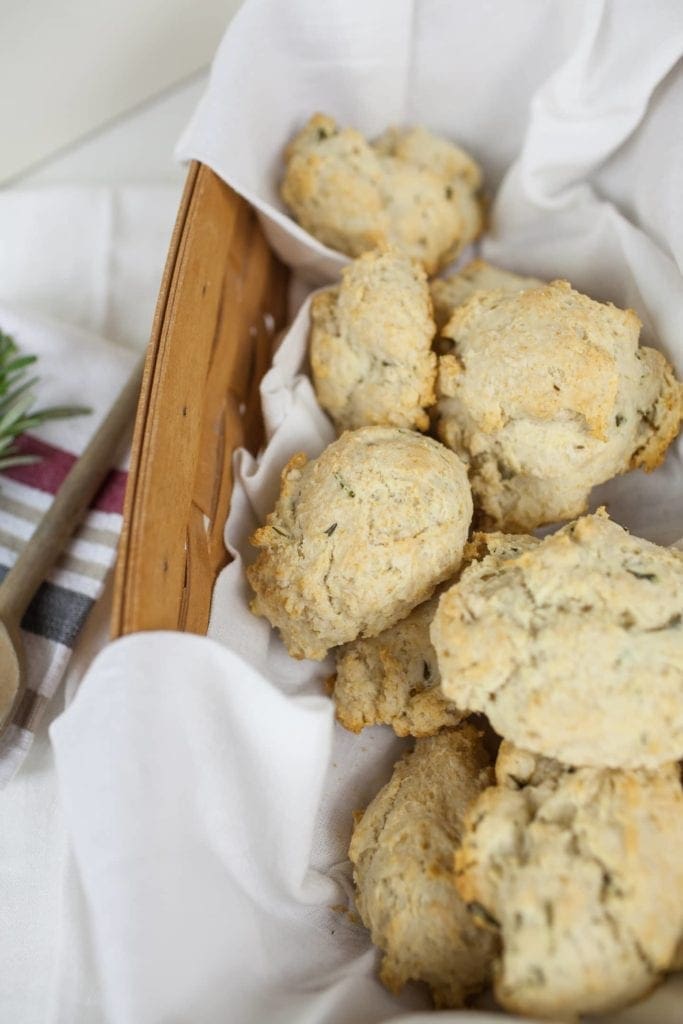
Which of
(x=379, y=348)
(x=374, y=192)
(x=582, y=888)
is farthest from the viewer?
(x=374, y=192)

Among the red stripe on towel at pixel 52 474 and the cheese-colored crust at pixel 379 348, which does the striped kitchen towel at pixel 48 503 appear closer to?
the red stripe on towel at pixel 52 474

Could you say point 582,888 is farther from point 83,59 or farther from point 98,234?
point 83,59

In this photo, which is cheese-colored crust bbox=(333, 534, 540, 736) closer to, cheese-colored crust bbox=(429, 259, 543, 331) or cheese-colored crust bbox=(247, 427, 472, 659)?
cheese-colored crust bbox=(247, 427, 472, 659)

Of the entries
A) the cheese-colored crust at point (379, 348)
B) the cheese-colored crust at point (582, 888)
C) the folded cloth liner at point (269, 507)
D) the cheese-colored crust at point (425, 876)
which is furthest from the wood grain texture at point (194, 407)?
the cheese-colored crust at point (582, 888)

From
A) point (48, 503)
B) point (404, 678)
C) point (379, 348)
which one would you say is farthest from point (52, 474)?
point (404, 678)

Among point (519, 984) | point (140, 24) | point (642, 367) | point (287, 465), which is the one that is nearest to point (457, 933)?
point (519, 984)

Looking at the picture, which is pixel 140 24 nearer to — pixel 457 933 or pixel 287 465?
pixel 287 465
